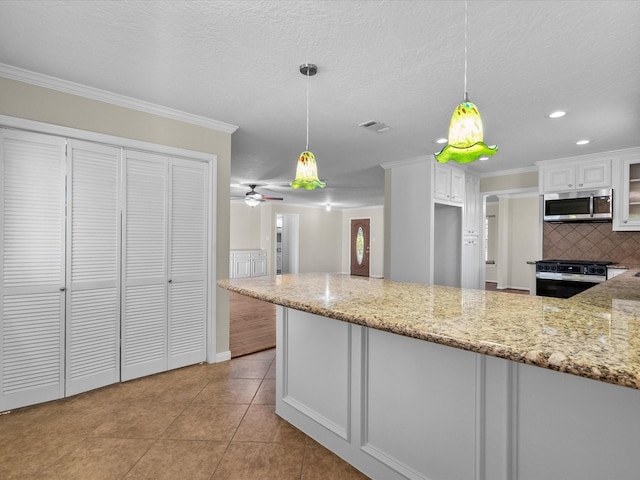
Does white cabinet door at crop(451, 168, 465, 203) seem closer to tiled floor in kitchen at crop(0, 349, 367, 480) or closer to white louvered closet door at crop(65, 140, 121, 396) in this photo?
tiled floor in kitchen at crop(0, 349, 367, 480)

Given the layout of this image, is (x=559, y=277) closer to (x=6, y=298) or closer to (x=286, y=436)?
(x=286, y=436)

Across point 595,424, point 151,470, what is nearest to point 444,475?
point 595,424

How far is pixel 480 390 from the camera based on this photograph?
4.04 feet

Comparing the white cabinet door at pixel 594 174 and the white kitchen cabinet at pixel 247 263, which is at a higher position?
the white cabinet door at pixel 594 174

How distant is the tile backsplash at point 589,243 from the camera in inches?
166

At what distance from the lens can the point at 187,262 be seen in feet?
10.0

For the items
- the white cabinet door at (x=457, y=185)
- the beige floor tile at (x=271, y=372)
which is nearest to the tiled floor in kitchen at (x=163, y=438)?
the beige floor tile at (x=271, y=372)

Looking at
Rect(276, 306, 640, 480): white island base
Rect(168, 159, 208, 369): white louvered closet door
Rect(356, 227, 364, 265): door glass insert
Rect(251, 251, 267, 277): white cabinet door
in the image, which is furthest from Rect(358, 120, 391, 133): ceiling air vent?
Rect(356, 227, 364, 265): door glass insert

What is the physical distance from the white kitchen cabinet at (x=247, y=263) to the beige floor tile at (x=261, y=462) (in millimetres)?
6620

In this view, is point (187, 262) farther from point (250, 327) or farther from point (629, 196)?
point (629, 196)

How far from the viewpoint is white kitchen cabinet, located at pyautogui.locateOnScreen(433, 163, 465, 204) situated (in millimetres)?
4555

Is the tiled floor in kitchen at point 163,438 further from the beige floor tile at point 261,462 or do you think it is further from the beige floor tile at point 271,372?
the beige floor tile at point 271,372

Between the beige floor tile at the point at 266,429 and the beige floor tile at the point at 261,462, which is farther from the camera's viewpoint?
the beige floor tile at the point at 266,429

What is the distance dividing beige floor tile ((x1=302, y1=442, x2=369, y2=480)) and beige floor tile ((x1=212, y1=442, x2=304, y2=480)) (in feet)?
0.11
